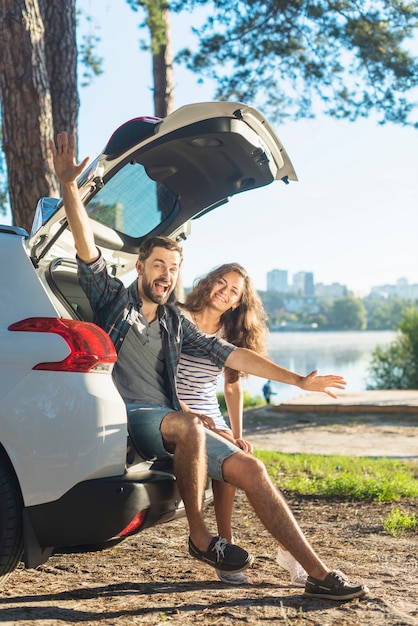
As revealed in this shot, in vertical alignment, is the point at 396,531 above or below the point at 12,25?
below

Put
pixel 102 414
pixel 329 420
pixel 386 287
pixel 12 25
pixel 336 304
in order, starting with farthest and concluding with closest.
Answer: pixel 386 287 → pixel 336 304 → pixel 329 420 → pixel 12 25 → pixel 102 414

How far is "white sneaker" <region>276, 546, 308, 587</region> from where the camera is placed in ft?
13.4

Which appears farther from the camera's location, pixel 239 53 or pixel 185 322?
pixel 239 53

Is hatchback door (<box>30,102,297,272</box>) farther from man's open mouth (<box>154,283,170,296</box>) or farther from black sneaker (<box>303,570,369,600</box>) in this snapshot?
black sneaker (<box>303,570,369,600</box>)

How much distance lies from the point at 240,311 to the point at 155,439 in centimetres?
148

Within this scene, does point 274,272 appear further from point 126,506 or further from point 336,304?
point 126,506

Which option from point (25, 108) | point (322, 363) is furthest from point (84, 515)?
point (322, 363)

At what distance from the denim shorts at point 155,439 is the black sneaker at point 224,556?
1.14 feet

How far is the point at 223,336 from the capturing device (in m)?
5.18

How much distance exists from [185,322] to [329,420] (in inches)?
340

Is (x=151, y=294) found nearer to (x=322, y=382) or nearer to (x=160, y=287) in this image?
(x=160, y=287)

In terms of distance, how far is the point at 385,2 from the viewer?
14.0m

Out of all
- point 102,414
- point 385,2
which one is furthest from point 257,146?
point 385,2

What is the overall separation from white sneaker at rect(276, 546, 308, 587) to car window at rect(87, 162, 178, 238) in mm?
2055
